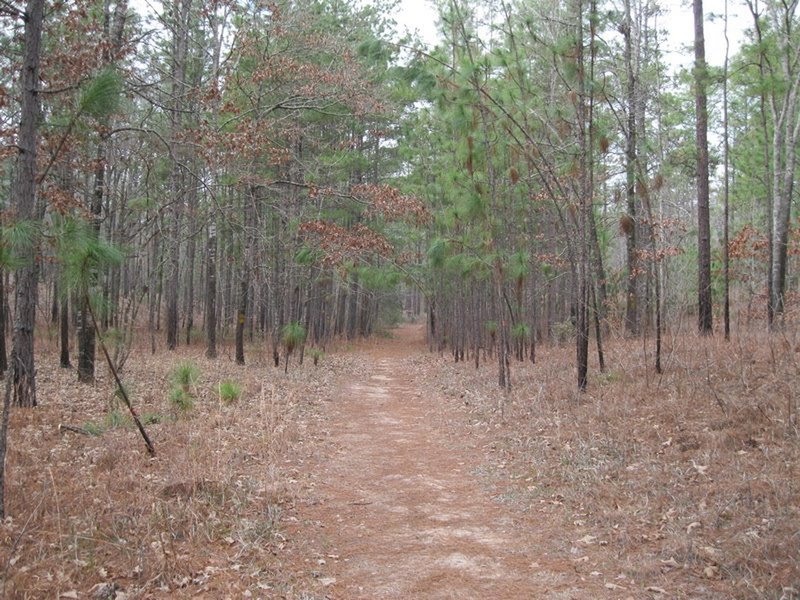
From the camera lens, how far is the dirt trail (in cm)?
398

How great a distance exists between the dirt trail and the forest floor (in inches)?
0.9

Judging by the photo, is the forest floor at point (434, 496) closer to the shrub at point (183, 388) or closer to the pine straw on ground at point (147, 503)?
the pine straw on ground at point (147, 503)

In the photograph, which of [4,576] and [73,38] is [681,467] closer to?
[4,576]

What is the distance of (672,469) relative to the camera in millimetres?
5570

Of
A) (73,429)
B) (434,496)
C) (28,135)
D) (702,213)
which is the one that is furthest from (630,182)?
(73,429)

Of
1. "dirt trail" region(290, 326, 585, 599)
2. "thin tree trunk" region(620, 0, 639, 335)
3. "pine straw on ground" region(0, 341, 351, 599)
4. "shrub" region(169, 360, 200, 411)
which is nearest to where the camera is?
"pine straw on ground" region(0, 341, 351, 599)

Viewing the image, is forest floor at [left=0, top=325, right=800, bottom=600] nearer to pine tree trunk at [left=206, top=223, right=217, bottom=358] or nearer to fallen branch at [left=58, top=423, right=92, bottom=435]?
fallen branch at [left=58, top=423, right=92, bottom=435]

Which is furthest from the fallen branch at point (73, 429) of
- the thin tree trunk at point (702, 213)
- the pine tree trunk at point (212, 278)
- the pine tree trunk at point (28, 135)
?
the thin tree trunk at point (702, 213)

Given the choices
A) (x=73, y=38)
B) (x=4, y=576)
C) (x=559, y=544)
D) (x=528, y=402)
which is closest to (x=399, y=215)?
(x=528, y=402)

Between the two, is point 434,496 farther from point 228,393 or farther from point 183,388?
point 183,388

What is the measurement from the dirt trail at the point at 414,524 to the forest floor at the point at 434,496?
0.02m

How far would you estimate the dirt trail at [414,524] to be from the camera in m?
3.98

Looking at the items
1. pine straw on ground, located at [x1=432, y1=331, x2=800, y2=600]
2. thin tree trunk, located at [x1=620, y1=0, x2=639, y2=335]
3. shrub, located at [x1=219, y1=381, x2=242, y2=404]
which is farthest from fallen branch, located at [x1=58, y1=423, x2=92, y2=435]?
thin tree trunk, located at [x1=620, y1=0, x2=639, y2=335]

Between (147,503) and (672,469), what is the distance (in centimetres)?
485
